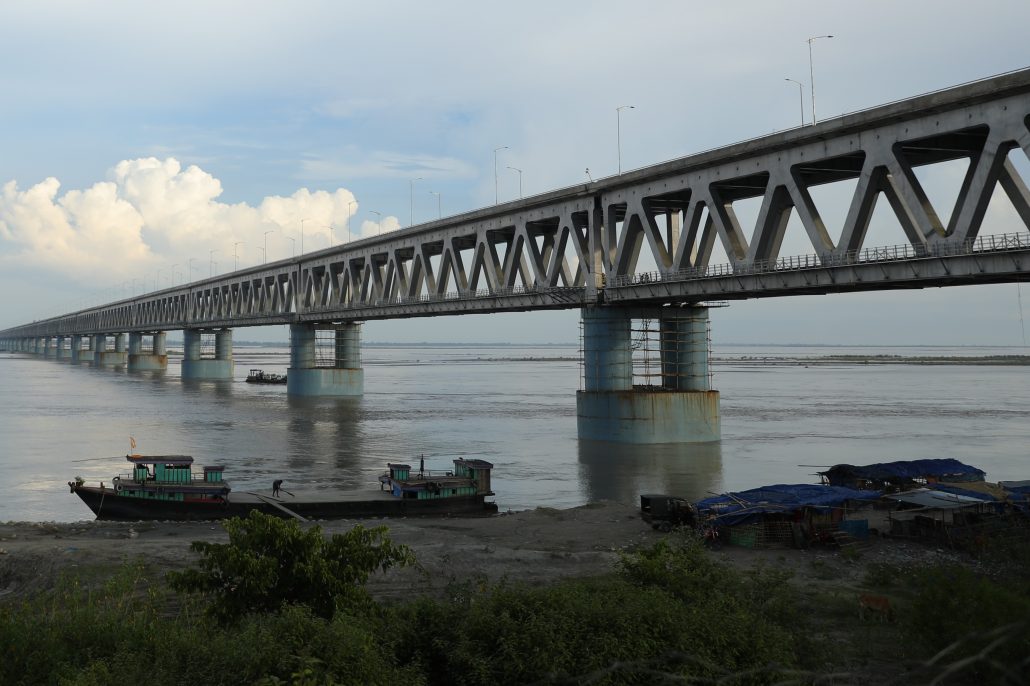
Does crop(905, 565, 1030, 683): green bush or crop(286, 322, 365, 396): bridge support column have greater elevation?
crop(286, 322, 365, 396): bridge support column

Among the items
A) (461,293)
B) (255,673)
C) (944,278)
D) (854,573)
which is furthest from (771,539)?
(461,293)

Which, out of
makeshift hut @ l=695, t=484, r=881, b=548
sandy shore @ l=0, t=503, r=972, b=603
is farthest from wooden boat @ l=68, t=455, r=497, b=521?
makeshift hut @ l=695, t=484, r=881, b=548

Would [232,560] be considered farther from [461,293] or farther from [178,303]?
[178,303]

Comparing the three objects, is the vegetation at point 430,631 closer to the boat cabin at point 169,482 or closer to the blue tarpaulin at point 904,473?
the boat cabin at point 169,482

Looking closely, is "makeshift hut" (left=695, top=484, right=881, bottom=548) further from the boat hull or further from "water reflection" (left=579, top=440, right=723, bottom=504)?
the boat hull

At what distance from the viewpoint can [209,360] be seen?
154875mm

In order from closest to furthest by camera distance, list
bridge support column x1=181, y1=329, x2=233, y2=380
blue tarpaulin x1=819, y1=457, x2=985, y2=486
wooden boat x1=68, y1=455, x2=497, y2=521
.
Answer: wooden boat x1=68, y1=455, x2=497, y2=521 < blue tarpaulin x1=819, y1=457, x2=985, y2=486 < bridge support column x1=181, y1=329, x2=233, y2=380

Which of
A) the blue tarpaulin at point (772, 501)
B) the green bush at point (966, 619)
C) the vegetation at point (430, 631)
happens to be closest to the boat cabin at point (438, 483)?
the blue tarpaulin at point (772, 501)

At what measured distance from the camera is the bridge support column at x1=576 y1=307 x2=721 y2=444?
54719mm

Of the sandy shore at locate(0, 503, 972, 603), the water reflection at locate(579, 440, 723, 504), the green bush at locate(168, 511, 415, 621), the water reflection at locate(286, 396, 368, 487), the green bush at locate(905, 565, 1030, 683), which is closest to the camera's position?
the green bush at locate(905, 565, 1030, 683)

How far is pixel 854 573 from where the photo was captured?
23.7 m

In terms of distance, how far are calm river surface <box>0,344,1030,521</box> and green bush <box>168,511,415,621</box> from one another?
2189 centimetres

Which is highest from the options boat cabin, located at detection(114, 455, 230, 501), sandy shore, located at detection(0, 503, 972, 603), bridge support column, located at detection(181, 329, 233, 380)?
bridge support column, located at detection(181, 329, 233, 380)

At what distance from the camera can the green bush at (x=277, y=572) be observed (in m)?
16.0
